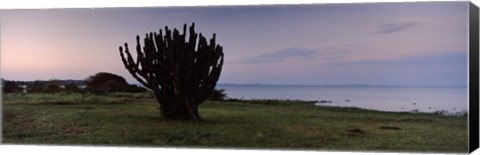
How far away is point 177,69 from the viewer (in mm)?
11836

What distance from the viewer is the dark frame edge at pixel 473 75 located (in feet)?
35.1

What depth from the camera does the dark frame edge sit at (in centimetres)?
1069

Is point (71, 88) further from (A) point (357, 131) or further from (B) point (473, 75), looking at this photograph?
(B) point (473, 75)

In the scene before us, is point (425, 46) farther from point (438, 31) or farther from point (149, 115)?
point (149, 115)

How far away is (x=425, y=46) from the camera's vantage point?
10.9 meters

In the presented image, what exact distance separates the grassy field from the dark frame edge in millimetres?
147

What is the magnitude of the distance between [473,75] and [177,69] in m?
3.43

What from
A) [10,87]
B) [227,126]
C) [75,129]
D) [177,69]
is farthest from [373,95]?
[10,87]

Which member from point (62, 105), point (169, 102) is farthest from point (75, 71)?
point (169, 102)

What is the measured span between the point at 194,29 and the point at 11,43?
2.32m

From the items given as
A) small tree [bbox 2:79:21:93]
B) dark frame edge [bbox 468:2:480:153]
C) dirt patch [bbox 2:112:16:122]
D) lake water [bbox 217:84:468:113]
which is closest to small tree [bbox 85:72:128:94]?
small tree [bbox 2:79:21:93]

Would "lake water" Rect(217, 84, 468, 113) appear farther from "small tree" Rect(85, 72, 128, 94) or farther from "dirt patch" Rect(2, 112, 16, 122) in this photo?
"dirt patch" Rect(2, 112, 16, 122)

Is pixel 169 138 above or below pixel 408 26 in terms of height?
below

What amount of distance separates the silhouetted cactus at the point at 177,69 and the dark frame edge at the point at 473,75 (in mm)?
2870
